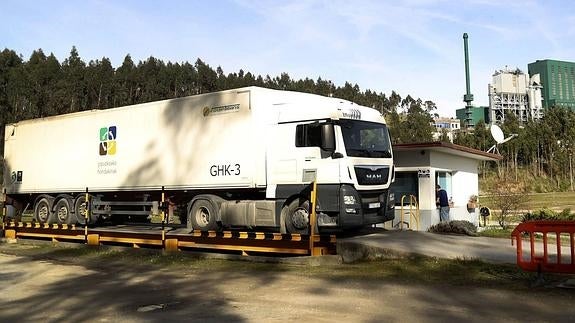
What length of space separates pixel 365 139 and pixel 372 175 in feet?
2.81

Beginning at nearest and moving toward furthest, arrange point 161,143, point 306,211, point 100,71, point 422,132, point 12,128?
point 306,211 → point 161,143 → point 12,128 → point 100,71 → point 422,132

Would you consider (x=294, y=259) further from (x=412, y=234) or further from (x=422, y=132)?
(x=422, y=132)

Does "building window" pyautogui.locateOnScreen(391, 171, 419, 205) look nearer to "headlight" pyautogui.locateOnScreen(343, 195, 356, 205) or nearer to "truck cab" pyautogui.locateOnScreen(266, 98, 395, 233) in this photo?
"truck cab" pyautogui.locateOnScreen(266, 98, 395, 233)

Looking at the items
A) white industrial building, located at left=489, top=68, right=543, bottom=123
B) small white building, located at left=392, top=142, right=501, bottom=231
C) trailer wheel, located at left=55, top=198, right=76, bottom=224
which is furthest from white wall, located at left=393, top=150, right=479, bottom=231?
white industrial building, located at left=489, top=68, right=543, bottom=123

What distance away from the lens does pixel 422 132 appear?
210ft

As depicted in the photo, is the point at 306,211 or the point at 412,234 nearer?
the point at 306,211

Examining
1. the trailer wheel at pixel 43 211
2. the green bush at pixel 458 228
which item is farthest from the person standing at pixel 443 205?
the trailer wheel at pixel 43 211

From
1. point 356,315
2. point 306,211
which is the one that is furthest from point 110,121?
point 356,315

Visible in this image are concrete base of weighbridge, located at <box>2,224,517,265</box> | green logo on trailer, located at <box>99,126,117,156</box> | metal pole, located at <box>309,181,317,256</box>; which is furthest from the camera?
green logo on trailer, located at <box>99,126,117,156</box>

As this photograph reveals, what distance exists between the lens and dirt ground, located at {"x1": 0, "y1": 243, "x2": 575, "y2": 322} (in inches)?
274

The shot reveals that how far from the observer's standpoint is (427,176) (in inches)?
755

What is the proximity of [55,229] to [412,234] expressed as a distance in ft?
34.6

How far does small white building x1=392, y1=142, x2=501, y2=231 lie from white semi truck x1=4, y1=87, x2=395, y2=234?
606cm

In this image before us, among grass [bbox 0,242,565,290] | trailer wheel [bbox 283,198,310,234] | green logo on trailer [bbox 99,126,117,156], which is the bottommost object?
grass [bbox 0,242,565,290]
